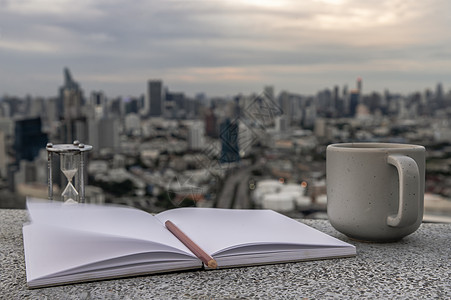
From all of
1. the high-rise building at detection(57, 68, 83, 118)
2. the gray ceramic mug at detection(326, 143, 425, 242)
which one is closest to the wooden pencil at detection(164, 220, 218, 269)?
the gray ceramic mug at detection(326, 143, 425, 242)

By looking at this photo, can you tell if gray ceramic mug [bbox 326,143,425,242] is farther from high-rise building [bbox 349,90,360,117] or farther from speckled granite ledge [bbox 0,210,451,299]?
high-rise building [bbox 349,90,360,117]

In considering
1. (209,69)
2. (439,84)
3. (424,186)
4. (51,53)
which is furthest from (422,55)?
(424,186)

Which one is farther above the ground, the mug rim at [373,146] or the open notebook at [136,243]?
the mug rim at [373,146]

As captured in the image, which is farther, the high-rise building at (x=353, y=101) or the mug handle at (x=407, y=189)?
the high-rise building at (x=353, y=101)

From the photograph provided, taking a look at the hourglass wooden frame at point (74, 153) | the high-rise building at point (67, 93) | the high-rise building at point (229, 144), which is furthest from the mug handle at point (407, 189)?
the high-rise building at point (67, 93)

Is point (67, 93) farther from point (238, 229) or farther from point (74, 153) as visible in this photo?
point (238, 229)

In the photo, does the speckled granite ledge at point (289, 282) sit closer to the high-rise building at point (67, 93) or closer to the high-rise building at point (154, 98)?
the high-rise building at point (67, 93)

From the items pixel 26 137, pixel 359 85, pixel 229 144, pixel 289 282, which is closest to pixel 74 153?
pixel 229 144
